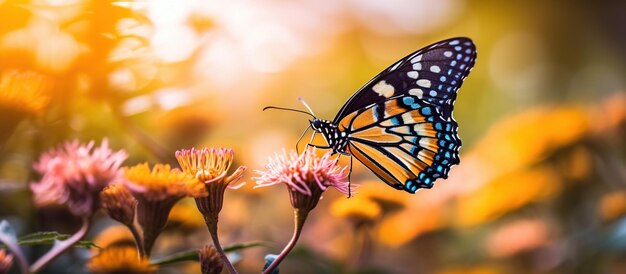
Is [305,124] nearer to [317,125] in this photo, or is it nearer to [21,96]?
[317,125]

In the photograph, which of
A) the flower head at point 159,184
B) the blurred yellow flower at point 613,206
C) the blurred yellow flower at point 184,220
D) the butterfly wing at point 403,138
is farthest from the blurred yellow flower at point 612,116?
the flower head at point 159,184

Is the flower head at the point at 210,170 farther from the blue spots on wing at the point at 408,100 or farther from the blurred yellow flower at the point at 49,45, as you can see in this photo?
the blue spots on wing at the point at 408,100

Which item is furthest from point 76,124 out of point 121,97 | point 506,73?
point 506,73

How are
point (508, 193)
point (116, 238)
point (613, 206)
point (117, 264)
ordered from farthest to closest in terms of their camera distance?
point (508, 193) → point (613, 206) → point (116, 238) → point (117, 264)

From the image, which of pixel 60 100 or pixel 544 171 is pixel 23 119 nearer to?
pixel 60 100

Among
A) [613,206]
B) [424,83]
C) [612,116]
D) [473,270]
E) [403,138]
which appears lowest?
[473,270]

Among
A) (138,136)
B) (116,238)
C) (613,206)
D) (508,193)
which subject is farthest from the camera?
(508,193)

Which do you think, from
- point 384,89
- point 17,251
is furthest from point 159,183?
point 384,89

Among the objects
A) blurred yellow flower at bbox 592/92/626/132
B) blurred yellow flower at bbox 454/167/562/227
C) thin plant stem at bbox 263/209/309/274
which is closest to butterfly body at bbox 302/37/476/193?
thin plant stem at bbox 263/209/309/274
